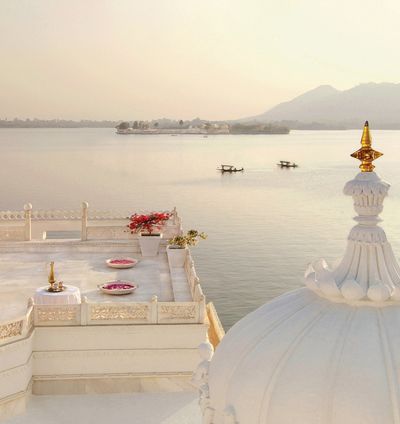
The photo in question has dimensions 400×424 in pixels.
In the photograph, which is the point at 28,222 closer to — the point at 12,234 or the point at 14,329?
the point at 12,234

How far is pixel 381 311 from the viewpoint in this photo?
6922mm

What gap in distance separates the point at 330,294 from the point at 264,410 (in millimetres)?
1387

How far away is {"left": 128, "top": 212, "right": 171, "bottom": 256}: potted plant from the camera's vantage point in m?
22.8

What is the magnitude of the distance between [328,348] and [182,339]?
30.4ft

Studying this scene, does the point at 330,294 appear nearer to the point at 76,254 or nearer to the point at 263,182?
the point at 76,254

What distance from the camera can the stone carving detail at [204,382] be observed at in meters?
7.39

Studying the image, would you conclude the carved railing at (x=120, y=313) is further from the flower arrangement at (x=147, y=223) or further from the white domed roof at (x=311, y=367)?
the white domed roof at (x=311, y=367)

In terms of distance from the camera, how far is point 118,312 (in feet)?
51.0

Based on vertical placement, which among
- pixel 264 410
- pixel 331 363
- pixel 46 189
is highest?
pixel 331 363

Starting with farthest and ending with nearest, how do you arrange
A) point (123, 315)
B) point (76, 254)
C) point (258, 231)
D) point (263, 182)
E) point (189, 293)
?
point (263, 182)
point (258, 231)
point (76, 254)
point (189, 293)
point (123, 315)

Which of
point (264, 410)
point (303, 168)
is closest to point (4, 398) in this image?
point (264, 410)

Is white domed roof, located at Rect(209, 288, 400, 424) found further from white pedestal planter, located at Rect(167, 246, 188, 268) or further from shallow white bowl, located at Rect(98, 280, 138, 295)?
white pedestal planter, located at Rect(167, 246, 188, 268)

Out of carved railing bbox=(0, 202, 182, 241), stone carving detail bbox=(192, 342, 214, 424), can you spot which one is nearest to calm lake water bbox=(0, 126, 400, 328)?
stone carving detail bbox=(192, 342, 214, 424)

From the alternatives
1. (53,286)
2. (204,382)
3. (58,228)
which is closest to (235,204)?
(58,228)
